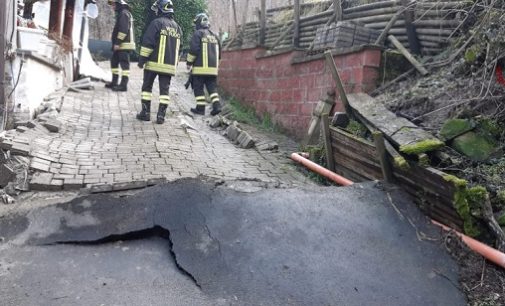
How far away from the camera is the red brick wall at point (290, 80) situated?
6090mm

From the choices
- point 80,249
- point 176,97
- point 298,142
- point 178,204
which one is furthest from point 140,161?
point 176,97

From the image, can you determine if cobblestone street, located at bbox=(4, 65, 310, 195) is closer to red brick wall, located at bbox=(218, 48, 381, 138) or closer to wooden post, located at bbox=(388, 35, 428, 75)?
red brick wall, located at bbox=(218, 48, 381, 138)

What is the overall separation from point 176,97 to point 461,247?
8.16 metres

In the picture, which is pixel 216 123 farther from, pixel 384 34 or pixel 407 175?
pixel 407 175

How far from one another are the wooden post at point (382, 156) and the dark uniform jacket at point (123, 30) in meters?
6.96

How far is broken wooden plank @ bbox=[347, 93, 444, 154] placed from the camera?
3949 mm

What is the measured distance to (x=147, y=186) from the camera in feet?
14.2

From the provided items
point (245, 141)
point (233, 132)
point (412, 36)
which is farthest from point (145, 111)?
point (412, 36)

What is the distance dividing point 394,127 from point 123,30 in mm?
6894

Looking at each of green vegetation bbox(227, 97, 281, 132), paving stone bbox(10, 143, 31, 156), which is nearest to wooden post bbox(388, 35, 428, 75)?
green vegetation bbox(227, 97, 281, 132)

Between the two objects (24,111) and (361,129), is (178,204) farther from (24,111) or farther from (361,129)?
(24,111)

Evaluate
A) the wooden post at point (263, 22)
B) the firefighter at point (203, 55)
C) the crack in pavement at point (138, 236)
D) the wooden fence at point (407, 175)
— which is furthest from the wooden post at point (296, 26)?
the crack in pavement at point (138, 236)

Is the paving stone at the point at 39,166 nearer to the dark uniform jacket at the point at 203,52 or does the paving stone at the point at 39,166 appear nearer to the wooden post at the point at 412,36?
the dark uniform jacket at the point at 203,52

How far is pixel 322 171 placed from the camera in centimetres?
528
